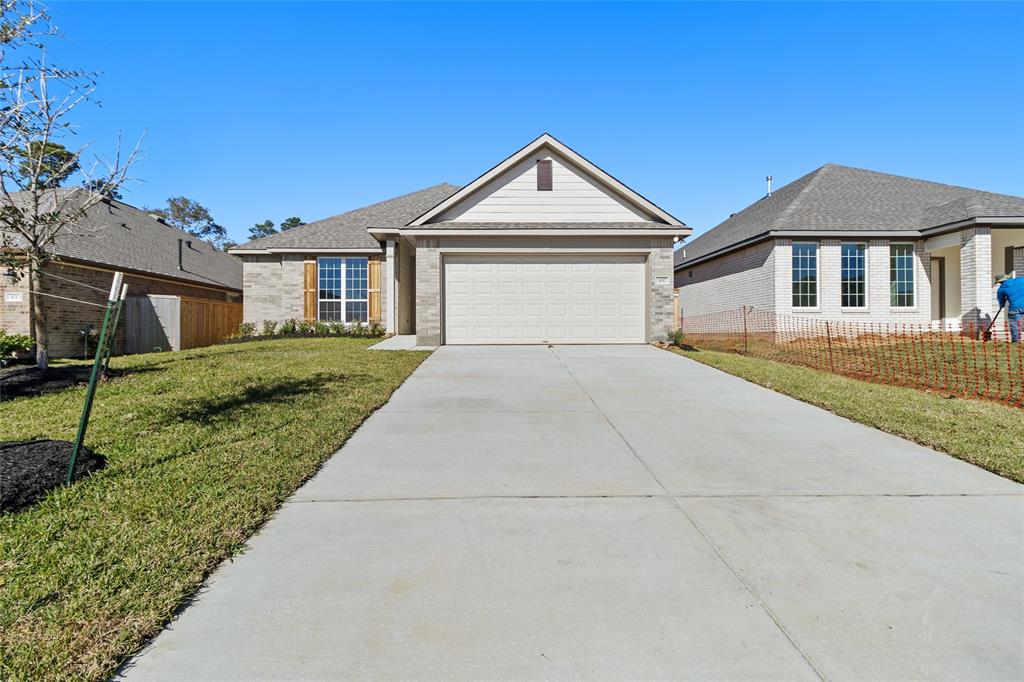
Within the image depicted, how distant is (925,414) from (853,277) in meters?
12.2

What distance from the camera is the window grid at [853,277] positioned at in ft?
54.6

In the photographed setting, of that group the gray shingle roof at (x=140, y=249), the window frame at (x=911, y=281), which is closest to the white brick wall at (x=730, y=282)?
the window frame at (x=911, y=281)

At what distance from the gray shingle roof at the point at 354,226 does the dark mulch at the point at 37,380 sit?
10766mm

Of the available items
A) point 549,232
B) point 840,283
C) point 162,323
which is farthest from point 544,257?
point 162,323

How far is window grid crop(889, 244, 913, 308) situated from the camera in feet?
54.5

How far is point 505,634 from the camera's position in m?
2.30

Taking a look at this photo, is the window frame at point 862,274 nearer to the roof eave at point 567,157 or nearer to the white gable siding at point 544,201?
the roof eave at point 567,157

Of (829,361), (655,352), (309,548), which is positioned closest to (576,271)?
(655,352)

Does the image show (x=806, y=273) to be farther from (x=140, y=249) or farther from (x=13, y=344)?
(x=140, y=249)

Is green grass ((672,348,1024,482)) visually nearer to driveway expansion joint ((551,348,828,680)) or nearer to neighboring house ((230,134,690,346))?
driveway expansion joint ((551,348,828,680))

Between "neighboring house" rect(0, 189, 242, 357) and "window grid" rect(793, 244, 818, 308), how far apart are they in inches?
736

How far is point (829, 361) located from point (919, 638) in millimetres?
11573

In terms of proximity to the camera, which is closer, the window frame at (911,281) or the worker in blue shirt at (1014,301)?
the worker in blue shirt at (1014,301)

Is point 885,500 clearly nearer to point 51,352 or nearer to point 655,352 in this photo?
point 655,352
